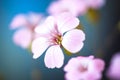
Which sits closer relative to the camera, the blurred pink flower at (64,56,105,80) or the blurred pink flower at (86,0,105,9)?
the blurred pink flower at (64,56,105,80)

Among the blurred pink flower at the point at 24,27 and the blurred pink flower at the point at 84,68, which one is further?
the blurred pink flower at the point at 24,27

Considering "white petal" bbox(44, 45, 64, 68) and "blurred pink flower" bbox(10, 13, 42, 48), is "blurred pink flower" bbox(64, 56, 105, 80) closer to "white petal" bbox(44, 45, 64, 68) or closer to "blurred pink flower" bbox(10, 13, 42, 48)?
"white petal" bbox(44, 45, 64, 68)

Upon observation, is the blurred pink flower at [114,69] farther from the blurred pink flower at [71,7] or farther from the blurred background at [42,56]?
the blurred pink flower at [71,7]

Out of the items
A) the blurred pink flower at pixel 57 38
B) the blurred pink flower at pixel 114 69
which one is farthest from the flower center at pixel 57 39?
the blurred pink flower at pixel 114 69

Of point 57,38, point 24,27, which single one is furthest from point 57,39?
point 24,27

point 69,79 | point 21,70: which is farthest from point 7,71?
point 69,79

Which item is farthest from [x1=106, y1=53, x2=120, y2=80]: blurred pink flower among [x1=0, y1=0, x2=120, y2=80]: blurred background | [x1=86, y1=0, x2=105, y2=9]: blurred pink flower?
[x1=86, y1=0, x2=105, y2=9]: blurred pink flower

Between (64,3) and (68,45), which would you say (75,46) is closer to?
(68,45)
